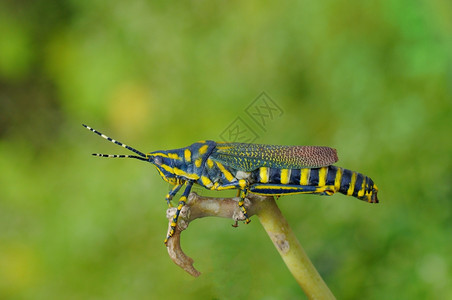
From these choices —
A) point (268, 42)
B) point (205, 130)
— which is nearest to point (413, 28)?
point (268, 42)

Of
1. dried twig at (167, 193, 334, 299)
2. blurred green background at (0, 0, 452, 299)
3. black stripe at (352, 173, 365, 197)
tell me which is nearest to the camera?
dried twig at (167, 193, 334, 299)

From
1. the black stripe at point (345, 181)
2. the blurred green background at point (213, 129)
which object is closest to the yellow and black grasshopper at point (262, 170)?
the black stripe at point (345, 181)

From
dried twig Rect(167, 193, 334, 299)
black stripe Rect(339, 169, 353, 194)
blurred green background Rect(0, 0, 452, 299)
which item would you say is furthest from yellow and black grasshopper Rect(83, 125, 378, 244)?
blurred green background Rect(0, 0, 452, 299)

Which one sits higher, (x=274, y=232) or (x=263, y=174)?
(x=263, y=174)

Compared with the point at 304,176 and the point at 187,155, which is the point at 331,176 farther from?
the point at 187,155

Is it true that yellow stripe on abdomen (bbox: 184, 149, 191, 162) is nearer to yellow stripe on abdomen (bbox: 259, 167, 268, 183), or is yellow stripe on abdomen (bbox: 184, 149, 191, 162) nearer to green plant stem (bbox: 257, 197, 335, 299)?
yellow stripe on abdomen (bbox: 259, 167, 268, 183)

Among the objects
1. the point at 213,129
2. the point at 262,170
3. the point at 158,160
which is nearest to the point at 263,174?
the point at 262,170
